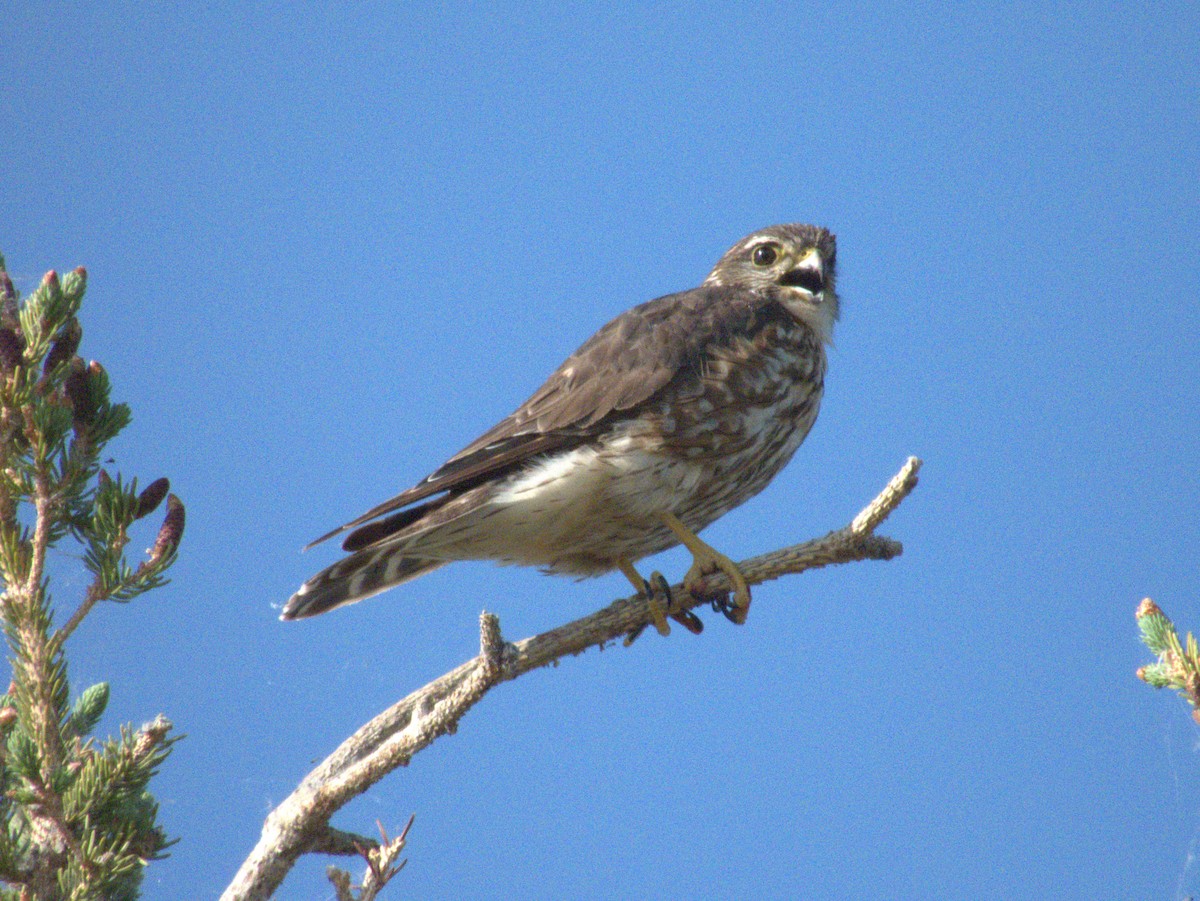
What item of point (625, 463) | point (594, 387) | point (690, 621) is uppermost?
point (594, 387)

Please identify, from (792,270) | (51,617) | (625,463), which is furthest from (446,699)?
(792,270)

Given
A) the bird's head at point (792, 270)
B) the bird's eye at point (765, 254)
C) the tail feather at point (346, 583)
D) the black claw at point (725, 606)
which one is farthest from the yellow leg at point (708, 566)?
the bird's eye at point (765, 254)

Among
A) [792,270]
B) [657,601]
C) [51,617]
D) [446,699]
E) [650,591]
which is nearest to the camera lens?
[51,617]

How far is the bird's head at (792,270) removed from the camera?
3754 millimetres

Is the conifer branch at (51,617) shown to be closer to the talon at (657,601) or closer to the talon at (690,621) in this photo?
the talon at (657,601)

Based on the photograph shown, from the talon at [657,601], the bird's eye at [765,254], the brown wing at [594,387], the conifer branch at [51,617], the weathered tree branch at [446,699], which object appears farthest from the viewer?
the bird's eye at [765,254]

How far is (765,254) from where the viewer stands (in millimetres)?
3982

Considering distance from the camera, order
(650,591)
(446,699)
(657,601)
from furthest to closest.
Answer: (650,591) → (657,601) → (446,699)

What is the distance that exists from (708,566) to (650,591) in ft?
0.58

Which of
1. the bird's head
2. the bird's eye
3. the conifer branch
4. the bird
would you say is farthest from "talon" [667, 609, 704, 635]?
the conifer branch

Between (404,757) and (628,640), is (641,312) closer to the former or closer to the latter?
(628,640)

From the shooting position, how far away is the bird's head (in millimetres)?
3754

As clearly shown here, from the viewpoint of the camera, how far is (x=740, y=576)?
2943 millimetres

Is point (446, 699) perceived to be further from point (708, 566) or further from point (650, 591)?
point (708, 566)
